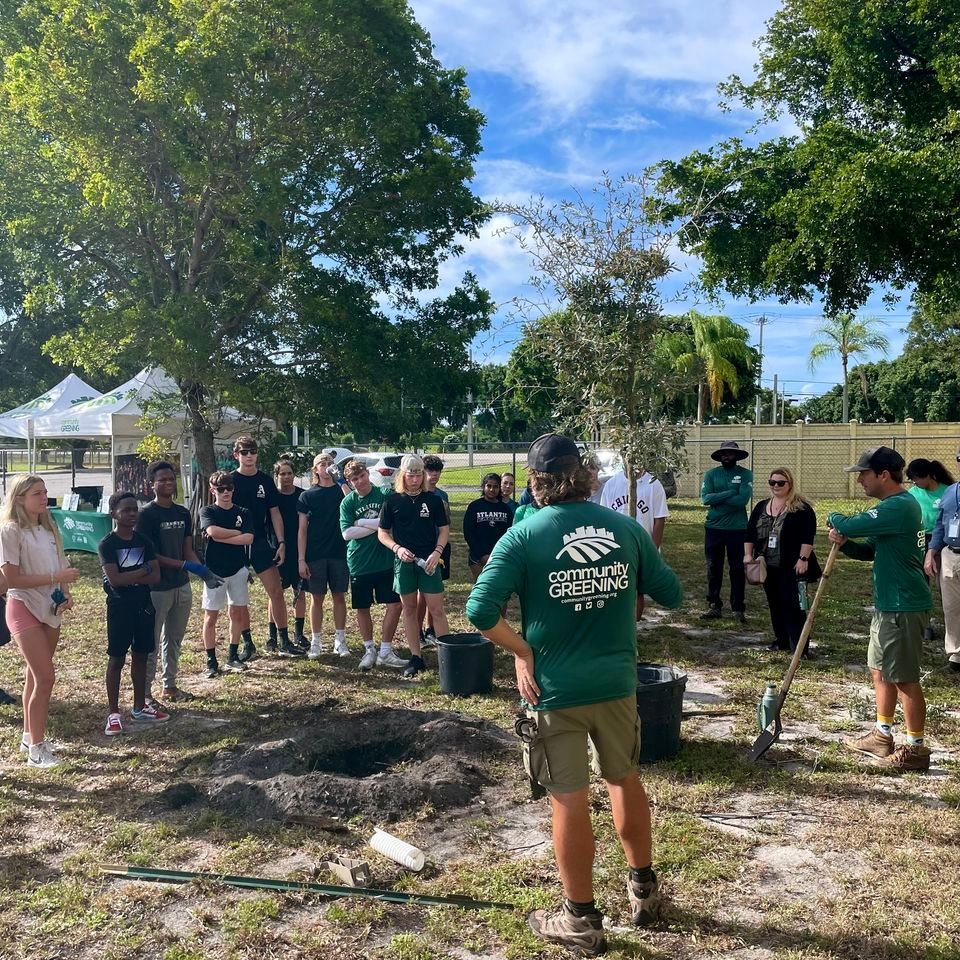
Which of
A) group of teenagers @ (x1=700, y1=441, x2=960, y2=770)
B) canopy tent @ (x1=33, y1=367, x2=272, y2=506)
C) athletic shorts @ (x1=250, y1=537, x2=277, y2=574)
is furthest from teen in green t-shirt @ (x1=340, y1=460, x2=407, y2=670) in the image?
canopy tent @ (x1=33, y1=367, x2=272, y2=506)

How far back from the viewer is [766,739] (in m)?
5.03

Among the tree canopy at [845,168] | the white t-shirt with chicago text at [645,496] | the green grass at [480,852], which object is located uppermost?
the tree canopy at [845,168]

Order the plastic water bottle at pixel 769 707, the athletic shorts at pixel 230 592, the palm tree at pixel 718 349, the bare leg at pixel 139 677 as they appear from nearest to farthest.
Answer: the plastic water bottle at pixel 769 707 → the bare leg at pixel 139 677 → the athletic shorts at pixel 230 592 → the palm tree at pixel 718 349

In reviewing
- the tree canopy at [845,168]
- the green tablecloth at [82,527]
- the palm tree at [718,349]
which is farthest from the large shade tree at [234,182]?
the palm tree at [718,349]

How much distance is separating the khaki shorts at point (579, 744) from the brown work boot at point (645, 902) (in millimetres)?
507

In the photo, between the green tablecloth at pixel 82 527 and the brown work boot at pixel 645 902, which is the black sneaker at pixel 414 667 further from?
the green tablecloth at pixel 82 527

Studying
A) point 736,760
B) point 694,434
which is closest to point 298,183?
point 736,760

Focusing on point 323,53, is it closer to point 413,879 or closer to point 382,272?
point 382,272

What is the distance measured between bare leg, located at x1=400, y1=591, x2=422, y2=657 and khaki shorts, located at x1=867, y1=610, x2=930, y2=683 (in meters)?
3.66

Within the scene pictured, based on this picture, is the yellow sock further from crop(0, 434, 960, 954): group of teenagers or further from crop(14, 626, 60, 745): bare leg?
crop(14, 626, 60, 745): bare leg

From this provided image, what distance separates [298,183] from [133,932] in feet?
40.9

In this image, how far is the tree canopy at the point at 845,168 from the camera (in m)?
10.1

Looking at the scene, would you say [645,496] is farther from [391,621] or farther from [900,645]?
[900,645]

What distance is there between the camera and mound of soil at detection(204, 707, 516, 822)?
452 centimetres
